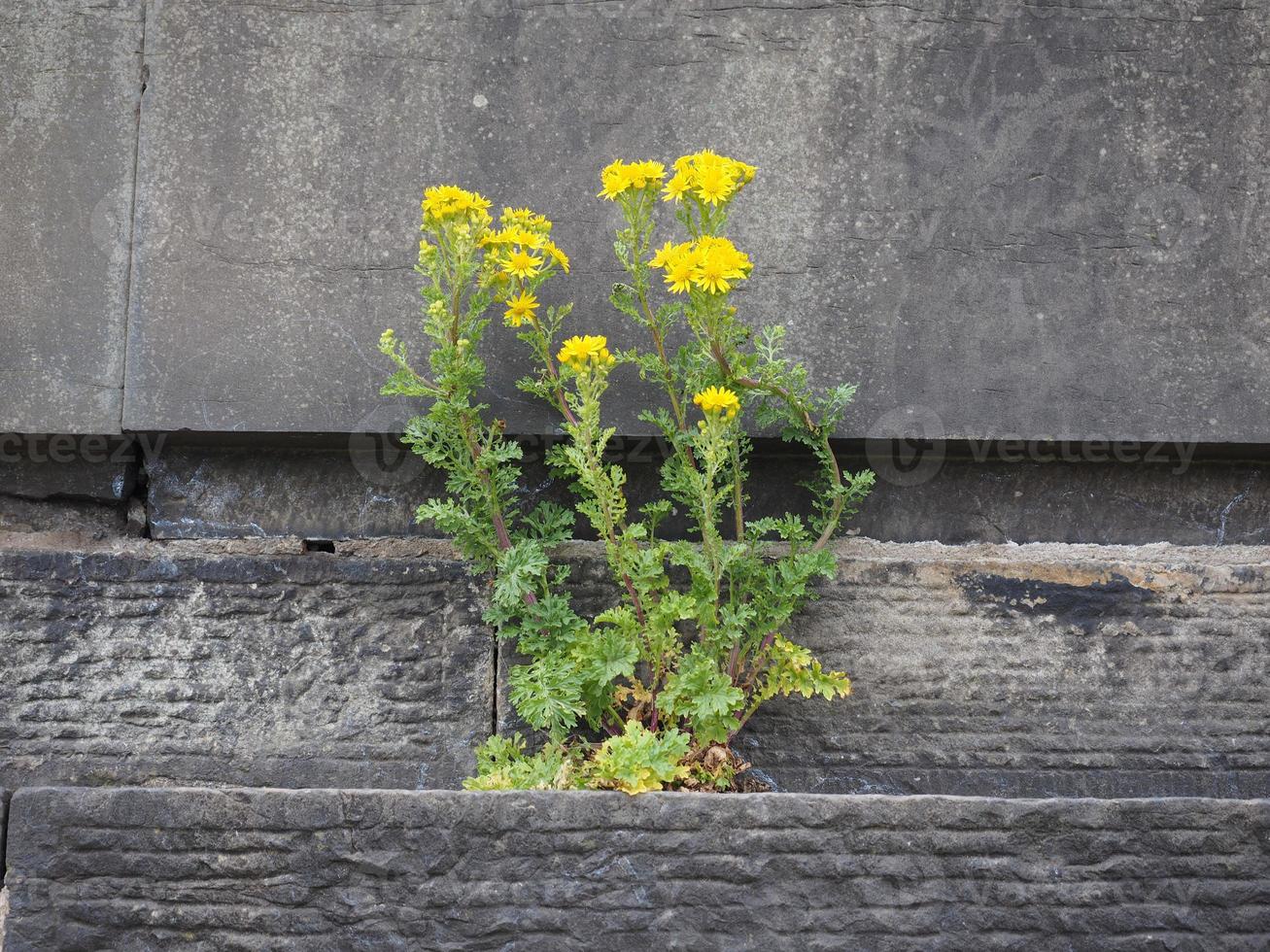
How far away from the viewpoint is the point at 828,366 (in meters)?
2.30

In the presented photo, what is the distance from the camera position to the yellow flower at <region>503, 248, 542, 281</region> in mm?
2053

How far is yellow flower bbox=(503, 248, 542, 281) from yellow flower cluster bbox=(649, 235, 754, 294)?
28 cm

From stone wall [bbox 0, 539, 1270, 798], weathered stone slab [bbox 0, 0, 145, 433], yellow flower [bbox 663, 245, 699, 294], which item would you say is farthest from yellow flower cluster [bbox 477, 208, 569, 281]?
weathered stone slab [bbox 0, 0, 145, 433]

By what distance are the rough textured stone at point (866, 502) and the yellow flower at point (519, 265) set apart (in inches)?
15.7

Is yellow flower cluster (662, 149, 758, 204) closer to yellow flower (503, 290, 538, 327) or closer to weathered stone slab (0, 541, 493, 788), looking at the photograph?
yellow flower (503, 290, 538, 327)

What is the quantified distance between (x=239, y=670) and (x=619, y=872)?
0.93m

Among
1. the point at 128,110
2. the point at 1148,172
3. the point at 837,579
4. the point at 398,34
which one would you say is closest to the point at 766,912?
the point at 837,579

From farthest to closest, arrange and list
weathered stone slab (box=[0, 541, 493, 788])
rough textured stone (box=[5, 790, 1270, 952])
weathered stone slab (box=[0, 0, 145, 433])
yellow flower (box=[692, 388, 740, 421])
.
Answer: weathered stone slab (box=[0, 0, 145, 433]) < weathered stone slab (box=[0, 541, 493, 788]) < yellow flower (box=[692, 388, 740, 421]) < rough textured stone (box=[5, 790, 1270, 952])

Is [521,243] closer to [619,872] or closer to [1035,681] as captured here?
[619,872]

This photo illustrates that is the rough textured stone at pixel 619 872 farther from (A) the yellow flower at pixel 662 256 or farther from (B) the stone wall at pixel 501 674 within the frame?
(A) the yellow flower at pixel 662 256

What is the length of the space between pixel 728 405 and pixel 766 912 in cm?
80

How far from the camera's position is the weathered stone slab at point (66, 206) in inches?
90.1

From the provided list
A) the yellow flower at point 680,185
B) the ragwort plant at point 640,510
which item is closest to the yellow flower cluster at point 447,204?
the ragwort plant at point 640,510

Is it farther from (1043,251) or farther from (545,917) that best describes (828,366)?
(545,917)
